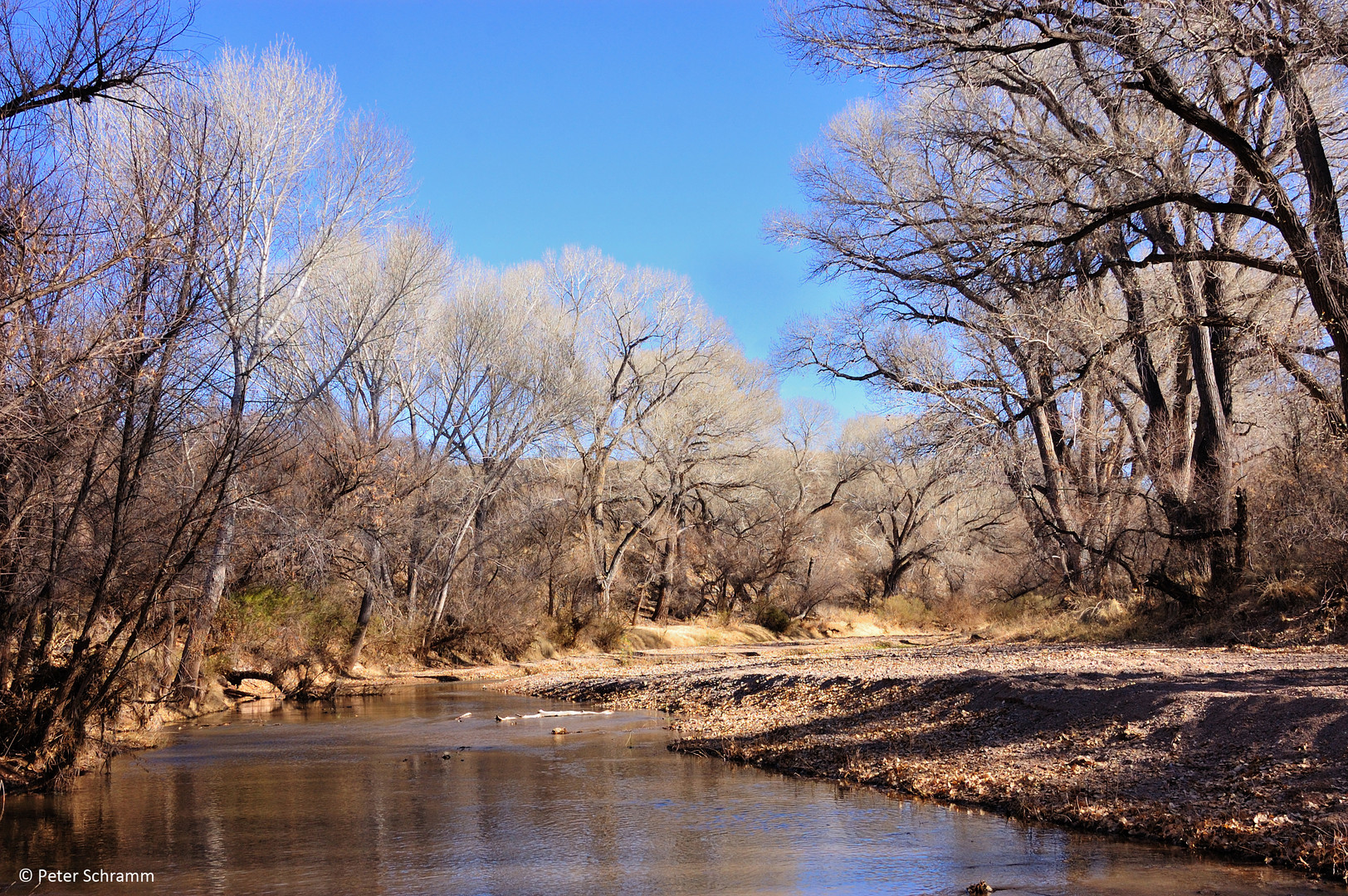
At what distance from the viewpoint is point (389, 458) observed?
2484cm

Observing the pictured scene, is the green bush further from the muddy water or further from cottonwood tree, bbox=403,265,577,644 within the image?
the muddy water

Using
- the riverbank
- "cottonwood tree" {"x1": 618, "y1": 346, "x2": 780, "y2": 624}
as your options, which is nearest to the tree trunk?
the riverbank

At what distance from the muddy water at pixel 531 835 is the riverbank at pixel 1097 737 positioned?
39cm

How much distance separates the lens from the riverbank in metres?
6.73

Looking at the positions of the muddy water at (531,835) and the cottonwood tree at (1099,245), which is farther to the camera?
the cottonwood tree at (1099,245)

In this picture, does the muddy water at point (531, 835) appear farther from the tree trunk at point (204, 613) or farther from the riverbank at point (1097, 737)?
the tree trunk at point (204, 613)

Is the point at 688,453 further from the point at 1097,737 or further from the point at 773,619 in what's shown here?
the point at 1097,737

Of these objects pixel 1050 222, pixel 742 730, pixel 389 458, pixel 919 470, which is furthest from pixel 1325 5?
pixel 919 470

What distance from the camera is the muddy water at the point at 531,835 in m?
6.37

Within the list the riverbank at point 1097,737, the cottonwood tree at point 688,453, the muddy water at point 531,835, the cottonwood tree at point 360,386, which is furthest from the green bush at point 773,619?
the muddy water at point 531,835

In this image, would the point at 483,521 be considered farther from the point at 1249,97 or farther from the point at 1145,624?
the point at 1249,97

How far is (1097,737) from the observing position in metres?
8.66

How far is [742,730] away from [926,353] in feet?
52.4

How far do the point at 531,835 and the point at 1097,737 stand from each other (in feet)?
16.9
